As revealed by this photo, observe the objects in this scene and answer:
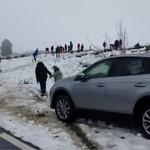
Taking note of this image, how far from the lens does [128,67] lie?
1023cm

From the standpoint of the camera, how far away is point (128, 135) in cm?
1004

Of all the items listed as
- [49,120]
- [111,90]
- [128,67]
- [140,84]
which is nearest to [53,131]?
[49,120]

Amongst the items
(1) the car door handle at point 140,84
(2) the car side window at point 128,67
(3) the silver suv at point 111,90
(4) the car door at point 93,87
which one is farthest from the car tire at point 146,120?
(4) the car door at point 93,87

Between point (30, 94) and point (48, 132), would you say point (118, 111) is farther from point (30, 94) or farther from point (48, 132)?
point (30, 94)

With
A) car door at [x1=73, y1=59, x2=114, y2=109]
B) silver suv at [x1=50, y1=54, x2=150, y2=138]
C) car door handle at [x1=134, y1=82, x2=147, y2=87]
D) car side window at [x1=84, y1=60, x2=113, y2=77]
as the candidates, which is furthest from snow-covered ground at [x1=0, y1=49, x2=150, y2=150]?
car side window at [x1=84, y1=60, x2=113, y2=77]

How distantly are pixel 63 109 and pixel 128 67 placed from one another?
8.00 feet

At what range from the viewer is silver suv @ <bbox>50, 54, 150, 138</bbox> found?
31.4 ft

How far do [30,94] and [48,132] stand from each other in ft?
28.3

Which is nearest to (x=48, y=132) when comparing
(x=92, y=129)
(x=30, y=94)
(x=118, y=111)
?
(x=92, y=129)

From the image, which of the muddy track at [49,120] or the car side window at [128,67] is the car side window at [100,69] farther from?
the muddy track at [49,120]

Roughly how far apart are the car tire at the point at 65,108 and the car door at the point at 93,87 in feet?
0.96

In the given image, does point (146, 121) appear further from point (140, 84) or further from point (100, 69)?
point (100, 69)

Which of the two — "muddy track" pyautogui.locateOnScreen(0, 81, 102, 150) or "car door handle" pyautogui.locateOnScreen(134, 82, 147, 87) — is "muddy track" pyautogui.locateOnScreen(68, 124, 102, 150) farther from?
"car door handle" pyautogui.locateOnScreen(134, 82, 147, 87)

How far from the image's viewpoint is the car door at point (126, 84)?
962 centimetres
